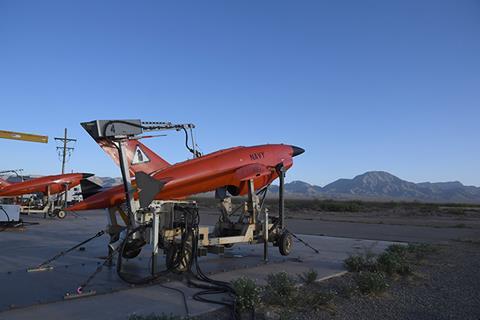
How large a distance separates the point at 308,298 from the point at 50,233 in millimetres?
14293

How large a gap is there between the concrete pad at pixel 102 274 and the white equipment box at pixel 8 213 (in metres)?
3.29

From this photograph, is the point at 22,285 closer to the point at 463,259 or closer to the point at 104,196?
the point at 104,196

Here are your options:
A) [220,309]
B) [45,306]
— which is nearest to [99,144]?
[45,306]

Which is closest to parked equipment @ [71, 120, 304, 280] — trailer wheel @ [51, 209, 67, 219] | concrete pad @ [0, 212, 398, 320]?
concrete pad @ [0, 212, 398, 320]

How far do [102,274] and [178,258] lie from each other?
185 centimetres

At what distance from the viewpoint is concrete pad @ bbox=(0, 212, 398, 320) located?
652 cm

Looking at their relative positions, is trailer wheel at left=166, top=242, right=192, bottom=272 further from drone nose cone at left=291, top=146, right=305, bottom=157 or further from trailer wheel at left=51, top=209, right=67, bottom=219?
trailer wheel at left=51, top=209, right=67, bottom=219

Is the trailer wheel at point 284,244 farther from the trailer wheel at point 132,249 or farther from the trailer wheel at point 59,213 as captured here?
the trailer wheel at point 59,213

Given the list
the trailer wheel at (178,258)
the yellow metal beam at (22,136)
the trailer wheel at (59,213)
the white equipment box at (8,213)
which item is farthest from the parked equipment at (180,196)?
the yellow metal beam at (22,136)

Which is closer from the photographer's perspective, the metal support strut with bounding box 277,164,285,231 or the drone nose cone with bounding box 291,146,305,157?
the metal support strut with bounding box 277,164,285,231

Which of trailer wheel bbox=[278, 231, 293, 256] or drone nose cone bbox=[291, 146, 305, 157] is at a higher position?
drone nose cone bbox=[291, 146, 305, 157]

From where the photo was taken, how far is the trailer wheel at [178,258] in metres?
8.99

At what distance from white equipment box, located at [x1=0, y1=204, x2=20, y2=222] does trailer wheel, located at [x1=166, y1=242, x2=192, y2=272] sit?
1365cm

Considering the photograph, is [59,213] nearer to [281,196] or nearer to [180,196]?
[180,196]
